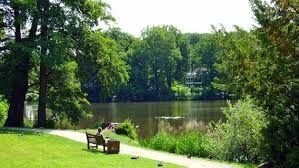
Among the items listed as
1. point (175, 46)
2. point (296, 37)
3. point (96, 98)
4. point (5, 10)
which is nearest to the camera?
point (296, 37)

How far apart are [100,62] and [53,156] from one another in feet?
51.7

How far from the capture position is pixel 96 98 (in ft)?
367

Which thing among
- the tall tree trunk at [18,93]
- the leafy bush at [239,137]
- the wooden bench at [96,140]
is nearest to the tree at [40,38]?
the tall tree trunk at [18,93]

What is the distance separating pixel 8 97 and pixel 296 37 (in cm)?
2576

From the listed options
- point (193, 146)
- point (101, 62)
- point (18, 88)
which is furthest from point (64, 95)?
point (193, 146)

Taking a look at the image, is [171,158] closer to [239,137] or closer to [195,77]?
[239,137]

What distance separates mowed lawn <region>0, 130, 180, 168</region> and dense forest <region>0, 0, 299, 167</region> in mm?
5038

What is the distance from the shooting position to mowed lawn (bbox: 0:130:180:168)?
17.3 metres

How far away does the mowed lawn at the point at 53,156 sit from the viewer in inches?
683

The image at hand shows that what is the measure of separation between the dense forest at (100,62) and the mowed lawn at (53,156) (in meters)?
5.04

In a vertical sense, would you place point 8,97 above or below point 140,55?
below

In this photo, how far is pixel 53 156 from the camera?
63.2 feet

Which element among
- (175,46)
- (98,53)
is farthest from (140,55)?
(98,53)

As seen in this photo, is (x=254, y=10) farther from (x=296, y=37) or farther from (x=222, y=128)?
(x=222, y=128)
